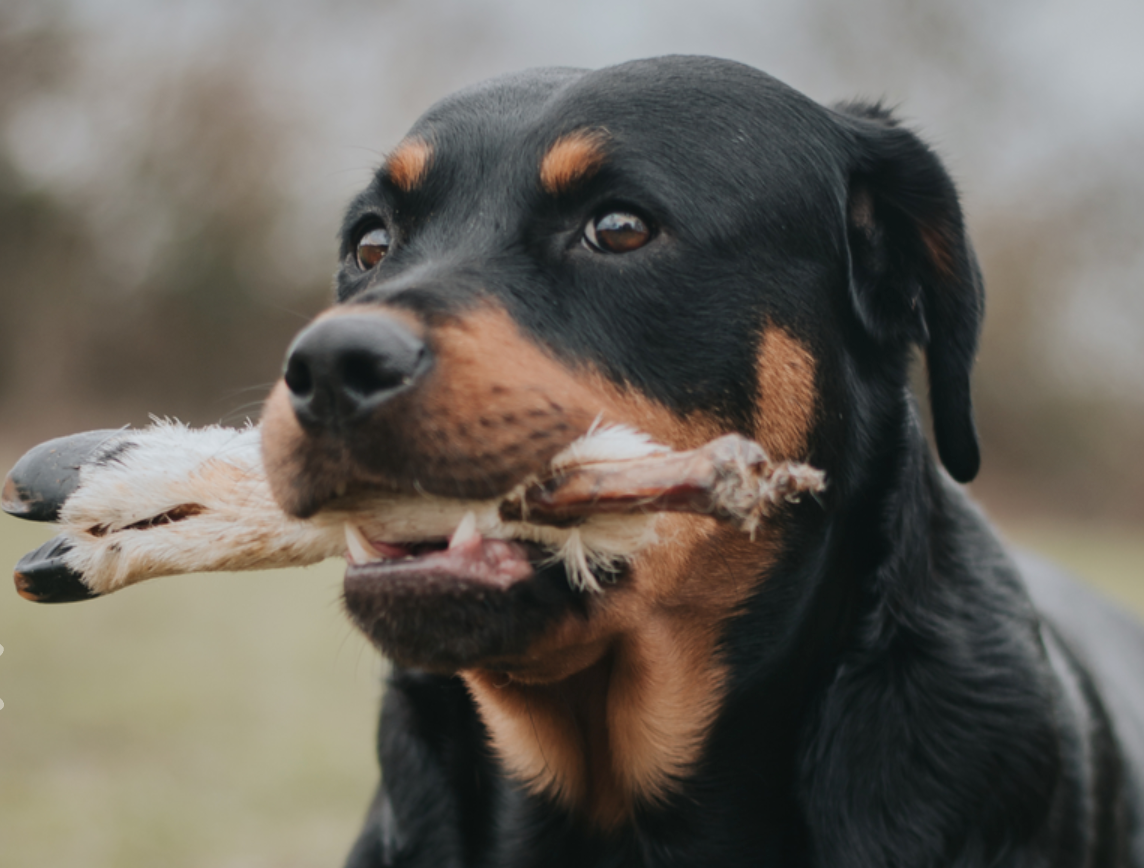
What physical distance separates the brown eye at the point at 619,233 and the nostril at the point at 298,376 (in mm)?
752

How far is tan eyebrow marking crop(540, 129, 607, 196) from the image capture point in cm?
210

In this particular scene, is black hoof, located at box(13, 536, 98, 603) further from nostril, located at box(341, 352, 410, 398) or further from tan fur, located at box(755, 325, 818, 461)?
tan fur, located at box(755, 325, 818, 461)

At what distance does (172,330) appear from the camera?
20344 mm

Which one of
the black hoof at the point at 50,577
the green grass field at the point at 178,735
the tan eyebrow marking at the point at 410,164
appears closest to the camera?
the black hoof at the point at 50,577

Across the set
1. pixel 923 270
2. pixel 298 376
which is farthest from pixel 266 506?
pixel 923 270

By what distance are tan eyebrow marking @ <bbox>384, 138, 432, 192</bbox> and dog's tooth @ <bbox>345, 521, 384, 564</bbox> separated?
923 mm

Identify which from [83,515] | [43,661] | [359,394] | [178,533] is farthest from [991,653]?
[43,661]

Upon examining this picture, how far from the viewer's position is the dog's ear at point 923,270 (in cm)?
238

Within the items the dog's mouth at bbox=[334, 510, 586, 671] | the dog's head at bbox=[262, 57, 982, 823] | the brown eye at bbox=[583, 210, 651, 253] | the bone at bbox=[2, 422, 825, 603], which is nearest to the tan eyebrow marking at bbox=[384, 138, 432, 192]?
the dog's head at bbox=[262, 57, 982, 823]

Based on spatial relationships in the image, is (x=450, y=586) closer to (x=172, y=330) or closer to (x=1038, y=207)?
(x=172, y=330)

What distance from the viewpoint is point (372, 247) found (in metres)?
2.50

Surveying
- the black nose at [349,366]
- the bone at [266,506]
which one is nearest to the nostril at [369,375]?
the black nose at [349,366]

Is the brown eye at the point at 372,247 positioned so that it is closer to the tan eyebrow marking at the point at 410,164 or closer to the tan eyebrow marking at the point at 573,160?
the tan eyebrow marking at the point at 410,164

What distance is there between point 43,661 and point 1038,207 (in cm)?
2020
